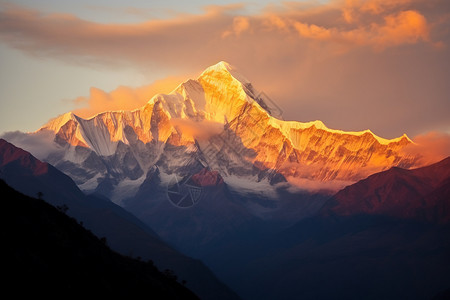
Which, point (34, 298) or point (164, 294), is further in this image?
point (164, 294)

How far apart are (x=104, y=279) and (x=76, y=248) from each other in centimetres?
857

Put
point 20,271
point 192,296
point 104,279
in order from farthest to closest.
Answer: point 192,296 → point 104,279 → point 20,271

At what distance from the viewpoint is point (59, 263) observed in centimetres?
14700

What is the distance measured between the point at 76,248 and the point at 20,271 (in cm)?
3346

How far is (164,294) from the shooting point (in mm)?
172250

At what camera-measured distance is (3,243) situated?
136 m

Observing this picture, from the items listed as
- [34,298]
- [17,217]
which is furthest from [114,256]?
[34,298]

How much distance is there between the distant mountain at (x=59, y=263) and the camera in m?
130

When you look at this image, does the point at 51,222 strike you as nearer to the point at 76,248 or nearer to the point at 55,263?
the point at 76,248

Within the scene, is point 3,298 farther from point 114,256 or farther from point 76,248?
point 114,256

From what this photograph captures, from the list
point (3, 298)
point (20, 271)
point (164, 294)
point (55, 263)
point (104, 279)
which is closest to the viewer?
point (3, 298)

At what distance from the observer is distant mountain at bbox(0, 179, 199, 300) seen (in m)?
130

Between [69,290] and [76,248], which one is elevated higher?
[76,248]

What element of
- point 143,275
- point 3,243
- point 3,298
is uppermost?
point 143,275
